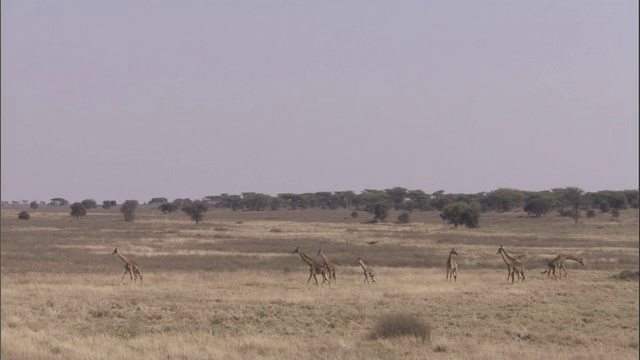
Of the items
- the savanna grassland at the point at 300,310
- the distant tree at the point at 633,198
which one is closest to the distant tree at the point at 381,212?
the distant tree at the point at 633,198

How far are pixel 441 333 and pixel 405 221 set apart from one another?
80.0m

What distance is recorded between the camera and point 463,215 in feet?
269

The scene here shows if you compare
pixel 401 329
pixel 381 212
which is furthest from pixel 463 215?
pixel 401 329

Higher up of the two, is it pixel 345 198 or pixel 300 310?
pixel 345 198

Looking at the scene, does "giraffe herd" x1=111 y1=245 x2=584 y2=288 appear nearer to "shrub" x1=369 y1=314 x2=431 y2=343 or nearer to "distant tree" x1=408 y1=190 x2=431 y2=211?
"shrub" x1=369 y1=314 x2=431 y2=343

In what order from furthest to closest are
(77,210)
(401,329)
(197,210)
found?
(77,210)
(197,210)
(401,329)

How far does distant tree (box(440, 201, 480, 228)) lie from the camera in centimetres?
8125

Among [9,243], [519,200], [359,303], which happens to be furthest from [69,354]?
[519,200]

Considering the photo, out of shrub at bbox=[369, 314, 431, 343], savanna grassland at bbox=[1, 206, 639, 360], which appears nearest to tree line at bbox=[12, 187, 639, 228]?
savanna grassland at bbox=[1, 206, 639, 360]

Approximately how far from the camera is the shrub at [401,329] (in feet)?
51.6

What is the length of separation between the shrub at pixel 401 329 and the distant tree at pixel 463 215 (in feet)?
218

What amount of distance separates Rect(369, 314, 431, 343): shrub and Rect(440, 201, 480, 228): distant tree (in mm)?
66551

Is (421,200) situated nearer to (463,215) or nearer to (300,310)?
(463,215)

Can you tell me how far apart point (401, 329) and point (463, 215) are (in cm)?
6759
